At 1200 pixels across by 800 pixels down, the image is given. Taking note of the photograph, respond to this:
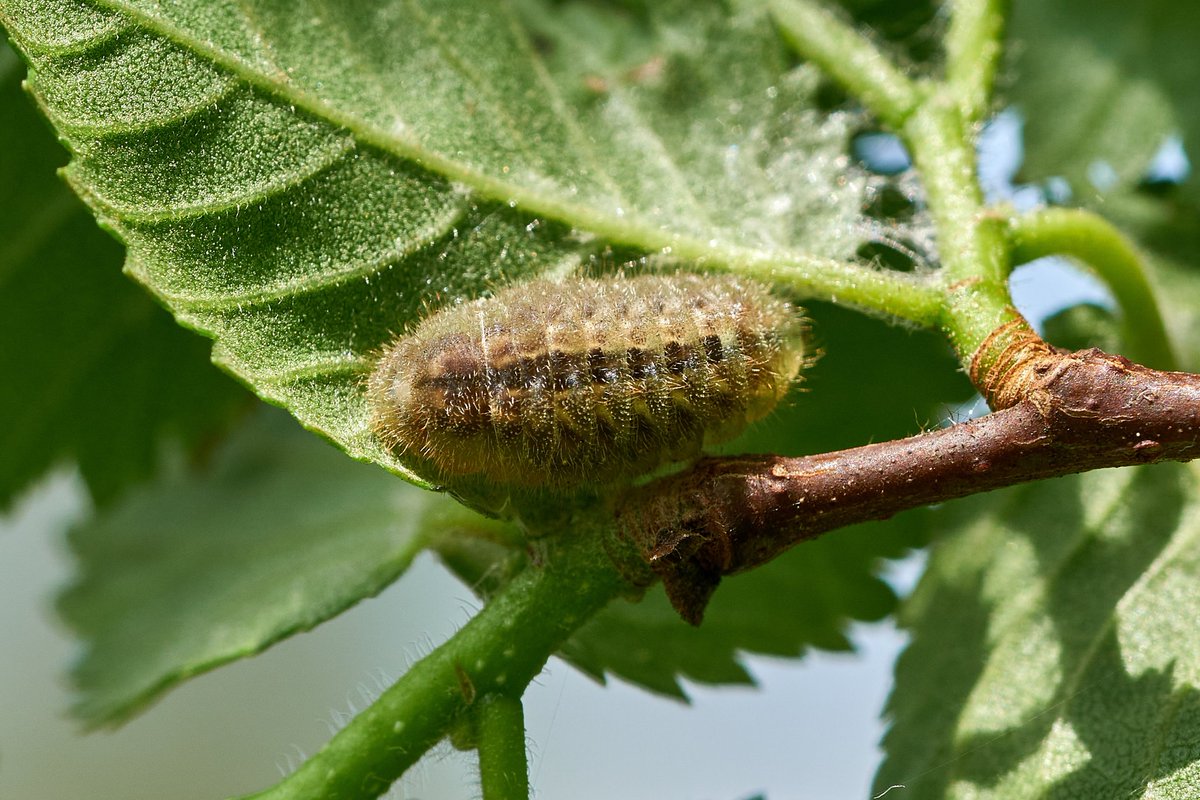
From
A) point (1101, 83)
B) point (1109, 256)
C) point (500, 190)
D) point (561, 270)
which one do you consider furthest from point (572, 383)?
point (1101, 83)

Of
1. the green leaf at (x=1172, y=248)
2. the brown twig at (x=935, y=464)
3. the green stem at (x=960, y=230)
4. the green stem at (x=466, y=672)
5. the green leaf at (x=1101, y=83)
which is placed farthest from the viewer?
the green leaf at (x=1101, y=83)

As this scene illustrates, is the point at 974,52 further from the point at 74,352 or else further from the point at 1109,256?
the point at 74,352

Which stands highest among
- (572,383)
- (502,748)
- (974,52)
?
(974,52)

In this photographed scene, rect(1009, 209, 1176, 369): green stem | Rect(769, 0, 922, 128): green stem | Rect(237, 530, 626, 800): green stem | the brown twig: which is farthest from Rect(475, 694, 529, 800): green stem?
Rect(769, 0, 922, 128): green stem

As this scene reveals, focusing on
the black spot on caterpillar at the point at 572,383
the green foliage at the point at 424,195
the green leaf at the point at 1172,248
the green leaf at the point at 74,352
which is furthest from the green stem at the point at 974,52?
the green leaf at the point at 74,352

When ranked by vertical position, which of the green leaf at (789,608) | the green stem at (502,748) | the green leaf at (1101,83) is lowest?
the green stem at (502,748)

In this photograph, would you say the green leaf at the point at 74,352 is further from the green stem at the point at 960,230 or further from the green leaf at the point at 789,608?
the green stem at the point at 960,230

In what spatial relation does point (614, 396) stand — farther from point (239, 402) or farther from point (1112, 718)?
point (239, 402)
